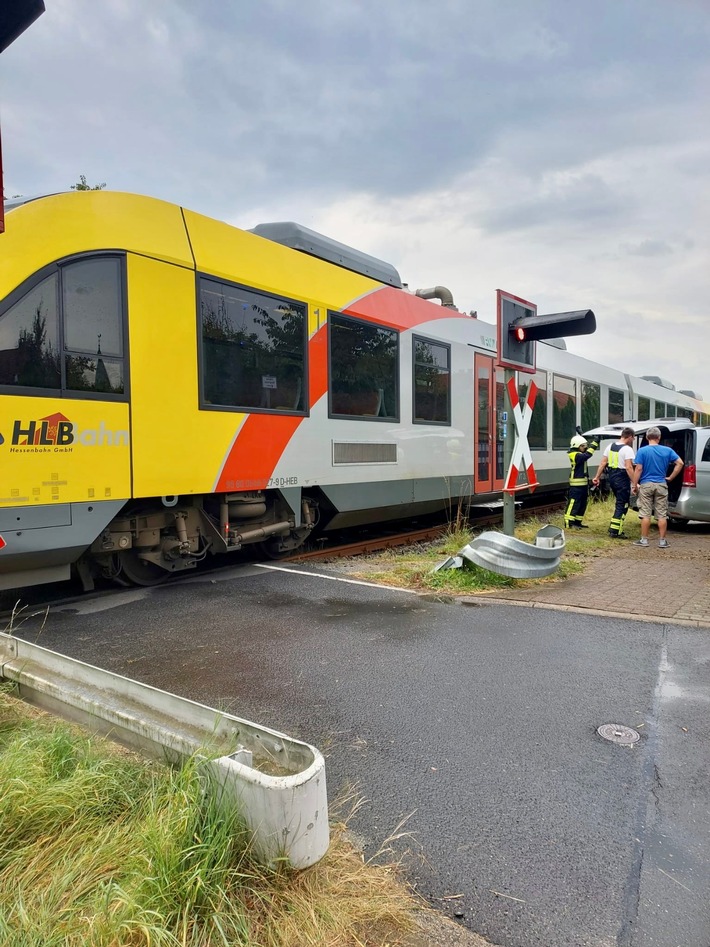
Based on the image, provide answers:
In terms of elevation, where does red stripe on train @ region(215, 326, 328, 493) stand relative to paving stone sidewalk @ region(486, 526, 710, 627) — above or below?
above

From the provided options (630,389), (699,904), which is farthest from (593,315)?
(630,389)

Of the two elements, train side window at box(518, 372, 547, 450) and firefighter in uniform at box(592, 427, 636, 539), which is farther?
train side window at box(518, 372, 547, 450)

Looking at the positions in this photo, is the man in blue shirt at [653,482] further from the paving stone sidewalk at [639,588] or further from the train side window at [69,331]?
the train side window at [69,331]

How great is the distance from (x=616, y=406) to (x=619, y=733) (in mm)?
15198

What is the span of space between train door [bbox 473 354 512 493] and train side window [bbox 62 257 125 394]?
6465 millimetres

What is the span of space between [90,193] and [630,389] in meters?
16.4

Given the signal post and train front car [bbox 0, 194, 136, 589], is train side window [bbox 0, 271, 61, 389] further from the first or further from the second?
the signal post

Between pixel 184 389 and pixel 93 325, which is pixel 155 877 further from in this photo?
pixel 184 389

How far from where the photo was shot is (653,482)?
9.52 metres

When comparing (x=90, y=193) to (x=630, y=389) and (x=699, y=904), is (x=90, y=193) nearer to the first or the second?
(x=699, y=904)

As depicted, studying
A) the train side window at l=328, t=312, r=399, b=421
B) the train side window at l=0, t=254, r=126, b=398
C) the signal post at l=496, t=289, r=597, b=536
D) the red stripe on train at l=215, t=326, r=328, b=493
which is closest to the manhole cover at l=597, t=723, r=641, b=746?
the signal post at l=496, t=289, r=597, b=536

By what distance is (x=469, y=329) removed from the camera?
10.3m

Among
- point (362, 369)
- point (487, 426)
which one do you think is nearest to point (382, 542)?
point (362, 369)

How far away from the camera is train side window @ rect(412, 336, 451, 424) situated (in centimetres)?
890
